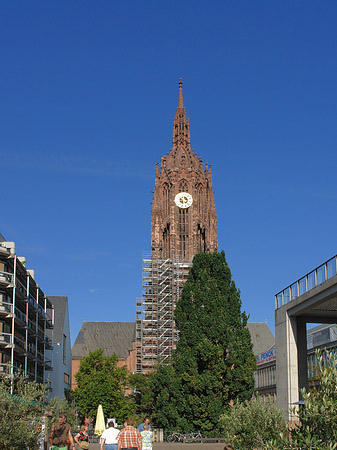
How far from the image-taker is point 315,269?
106ft

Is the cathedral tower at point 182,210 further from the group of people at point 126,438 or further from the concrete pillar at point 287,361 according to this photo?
the group of people at point 126,438

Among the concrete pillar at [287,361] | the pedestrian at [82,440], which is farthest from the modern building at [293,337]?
the pedestrian at [82,440]

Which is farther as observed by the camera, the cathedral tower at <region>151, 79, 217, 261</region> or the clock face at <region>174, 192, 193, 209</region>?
the clock face at <region>174, 192, 193, 209</region>

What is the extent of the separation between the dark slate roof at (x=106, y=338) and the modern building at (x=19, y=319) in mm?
55940

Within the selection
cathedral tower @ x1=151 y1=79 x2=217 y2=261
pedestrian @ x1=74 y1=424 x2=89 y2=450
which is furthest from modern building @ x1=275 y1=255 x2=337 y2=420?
cathedral tower @ x1=151 y1=79 x2=217 y2=261

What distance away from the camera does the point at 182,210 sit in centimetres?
11588

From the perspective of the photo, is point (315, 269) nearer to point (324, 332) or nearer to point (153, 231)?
point (324, 332)

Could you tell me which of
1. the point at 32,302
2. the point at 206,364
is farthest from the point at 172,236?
the point at 206,364

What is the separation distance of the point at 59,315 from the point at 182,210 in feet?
93.9

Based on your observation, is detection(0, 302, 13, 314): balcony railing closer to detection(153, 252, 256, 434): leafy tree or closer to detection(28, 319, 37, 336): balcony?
detection(28, 319, 37, 336): balcony

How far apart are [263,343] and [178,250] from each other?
1519 inches

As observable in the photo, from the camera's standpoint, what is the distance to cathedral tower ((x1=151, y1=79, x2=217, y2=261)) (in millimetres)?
112188

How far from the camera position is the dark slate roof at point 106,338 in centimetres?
13350

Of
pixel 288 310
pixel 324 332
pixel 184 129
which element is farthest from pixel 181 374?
pixel 184 129
